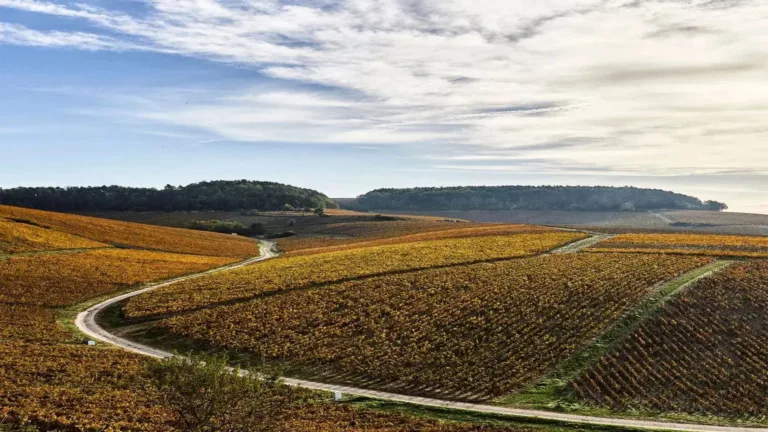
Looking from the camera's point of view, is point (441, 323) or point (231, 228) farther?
point (231, 228)

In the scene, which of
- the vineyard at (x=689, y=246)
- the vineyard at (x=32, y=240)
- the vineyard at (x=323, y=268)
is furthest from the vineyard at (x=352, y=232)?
the vineyard at (x=689, y=246)

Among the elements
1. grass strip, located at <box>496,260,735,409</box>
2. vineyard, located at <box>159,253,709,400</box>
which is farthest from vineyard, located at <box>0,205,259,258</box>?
grass strip, located at <box>496,260,735,409</box>

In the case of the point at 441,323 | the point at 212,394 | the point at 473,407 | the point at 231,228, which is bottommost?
the point at 473,407

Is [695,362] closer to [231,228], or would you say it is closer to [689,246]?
[689,246]

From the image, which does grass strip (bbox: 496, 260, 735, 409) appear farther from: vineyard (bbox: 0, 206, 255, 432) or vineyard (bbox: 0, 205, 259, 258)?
vineyard (bbox: 0, 205, 259, 258)

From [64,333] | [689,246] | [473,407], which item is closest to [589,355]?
[473,407]

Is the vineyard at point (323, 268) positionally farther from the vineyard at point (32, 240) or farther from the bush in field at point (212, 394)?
the bush in field at point (212, 394)

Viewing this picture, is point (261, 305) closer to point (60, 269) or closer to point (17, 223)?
point (60, 269)

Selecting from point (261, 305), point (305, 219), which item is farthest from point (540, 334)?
point (305, 219)

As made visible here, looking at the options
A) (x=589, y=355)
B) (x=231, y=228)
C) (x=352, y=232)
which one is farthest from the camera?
(x=231, y=228)
